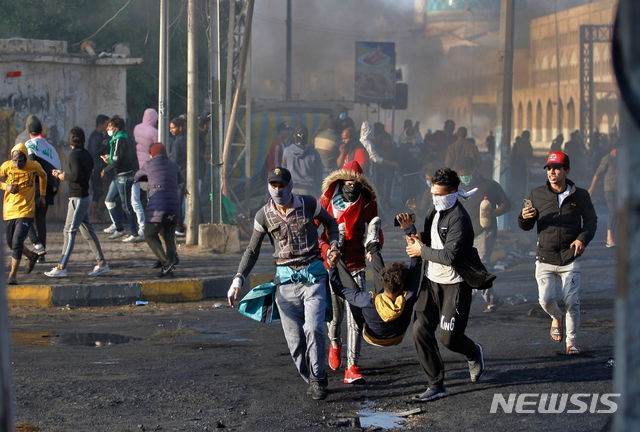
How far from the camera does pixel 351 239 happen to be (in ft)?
17.8

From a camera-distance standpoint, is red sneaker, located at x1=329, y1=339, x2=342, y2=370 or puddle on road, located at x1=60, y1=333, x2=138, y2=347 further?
puddle on road, located at x1=60, y1=333, x2=138, y2=347

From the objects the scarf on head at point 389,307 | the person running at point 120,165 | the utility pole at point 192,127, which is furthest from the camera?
the person running at point 120,165

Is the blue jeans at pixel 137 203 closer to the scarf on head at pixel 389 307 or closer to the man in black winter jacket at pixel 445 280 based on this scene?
the scarf on head at pixel 389 307

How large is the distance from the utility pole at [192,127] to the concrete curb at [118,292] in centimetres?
226

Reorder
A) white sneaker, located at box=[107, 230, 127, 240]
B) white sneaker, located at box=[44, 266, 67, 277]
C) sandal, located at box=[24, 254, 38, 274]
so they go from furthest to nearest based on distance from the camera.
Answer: white sneaker, located at box=[107, 230, 127, 240] < sandal, located at box=[24, 254, 38, 274] < white sneaker, located at box=[44, 266, 67, 277]

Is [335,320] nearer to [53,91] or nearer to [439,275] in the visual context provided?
[439,275]

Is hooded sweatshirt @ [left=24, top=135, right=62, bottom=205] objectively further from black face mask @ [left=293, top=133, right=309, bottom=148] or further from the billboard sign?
the billboard sign

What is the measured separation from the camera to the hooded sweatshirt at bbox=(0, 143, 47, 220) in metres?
8.16

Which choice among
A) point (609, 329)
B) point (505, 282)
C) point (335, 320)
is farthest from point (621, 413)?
point (505, 282)

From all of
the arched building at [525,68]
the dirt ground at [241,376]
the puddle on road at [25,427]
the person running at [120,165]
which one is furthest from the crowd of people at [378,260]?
the arched building at [525,68]

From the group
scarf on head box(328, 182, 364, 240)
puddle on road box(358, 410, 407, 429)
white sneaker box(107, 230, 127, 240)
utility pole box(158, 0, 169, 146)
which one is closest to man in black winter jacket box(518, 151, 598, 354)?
scarf on head box(328, 182, 364, 240)

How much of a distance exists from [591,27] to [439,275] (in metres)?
33.5

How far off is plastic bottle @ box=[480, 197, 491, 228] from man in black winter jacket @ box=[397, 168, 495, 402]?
3.20 meters

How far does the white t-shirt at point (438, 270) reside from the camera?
4.79 meters
